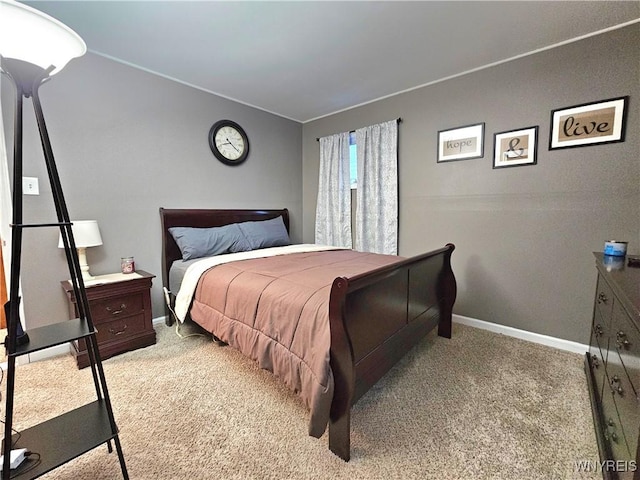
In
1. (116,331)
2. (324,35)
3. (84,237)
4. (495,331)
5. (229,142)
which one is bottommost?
(495,331)

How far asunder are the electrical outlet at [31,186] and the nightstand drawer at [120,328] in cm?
110

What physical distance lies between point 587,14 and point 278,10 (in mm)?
2049

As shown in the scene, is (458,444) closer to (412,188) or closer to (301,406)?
(301,406)

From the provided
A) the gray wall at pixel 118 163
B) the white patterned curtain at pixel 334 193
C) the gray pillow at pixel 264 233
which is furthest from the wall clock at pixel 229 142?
Answer: the white patterned curtain at pixel 334 193

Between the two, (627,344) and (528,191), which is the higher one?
(528,191)

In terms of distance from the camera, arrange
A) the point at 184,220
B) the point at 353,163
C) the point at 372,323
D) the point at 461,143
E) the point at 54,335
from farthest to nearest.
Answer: the point at 353,163 → the point at 184,220 → the point at 461,143 → the point at 372,323 → the point at 54,335

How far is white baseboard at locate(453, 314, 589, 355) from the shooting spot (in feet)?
7.48

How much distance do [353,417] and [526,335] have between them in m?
1.88

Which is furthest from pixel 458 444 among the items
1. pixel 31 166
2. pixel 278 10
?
pixel 31 166

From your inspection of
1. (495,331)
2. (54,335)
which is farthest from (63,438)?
(495,331)

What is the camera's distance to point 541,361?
2.13m

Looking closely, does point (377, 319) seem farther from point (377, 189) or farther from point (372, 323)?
point (377, 189)

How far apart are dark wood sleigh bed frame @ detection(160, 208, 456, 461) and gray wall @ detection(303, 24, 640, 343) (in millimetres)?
616

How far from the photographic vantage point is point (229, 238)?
299 centimetres
